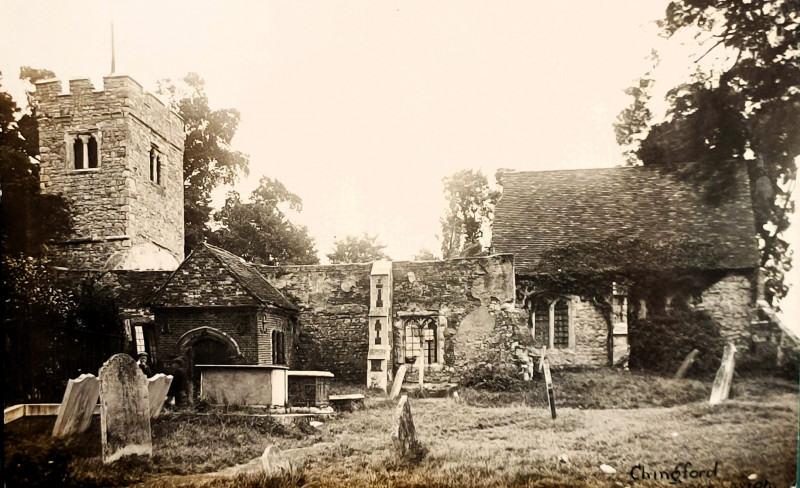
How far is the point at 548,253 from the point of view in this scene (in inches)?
215

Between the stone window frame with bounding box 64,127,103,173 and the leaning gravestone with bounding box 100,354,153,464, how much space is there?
5.83 feet

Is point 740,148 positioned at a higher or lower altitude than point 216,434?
higher

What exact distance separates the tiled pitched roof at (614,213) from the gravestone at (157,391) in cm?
307

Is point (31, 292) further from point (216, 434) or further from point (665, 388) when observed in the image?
point (665, 388)

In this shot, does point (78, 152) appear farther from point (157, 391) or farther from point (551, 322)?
point (551, 322)

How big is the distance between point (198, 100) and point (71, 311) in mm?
2166

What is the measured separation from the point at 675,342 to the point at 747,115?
78.4 inches

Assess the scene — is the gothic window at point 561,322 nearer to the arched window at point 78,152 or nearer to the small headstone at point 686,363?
the small headstone at point 686,363

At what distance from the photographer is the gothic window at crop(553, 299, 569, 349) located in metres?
5.36

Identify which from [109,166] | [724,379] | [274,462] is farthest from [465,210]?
[109,166]

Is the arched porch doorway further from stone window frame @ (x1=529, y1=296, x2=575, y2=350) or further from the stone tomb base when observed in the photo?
stone window frame @ (x1=529, y1=296, x2=575, y2=350)

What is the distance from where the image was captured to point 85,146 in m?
5.55

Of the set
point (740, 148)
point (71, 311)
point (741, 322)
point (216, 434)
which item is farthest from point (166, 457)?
point (740, 148)

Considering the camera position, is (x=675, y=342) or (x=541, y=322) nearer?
(x=675, y=342)
